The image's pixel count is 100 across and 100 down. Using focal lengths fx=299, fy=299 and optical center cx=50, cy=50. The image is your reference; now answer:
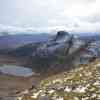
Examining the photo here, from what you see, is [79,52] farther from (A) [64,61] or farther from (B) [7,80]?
(B) [7,80]

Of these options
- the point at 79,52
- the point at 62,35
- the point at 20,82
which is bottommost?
the point at 20,82

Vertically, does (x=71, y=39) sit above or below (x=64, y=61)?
above

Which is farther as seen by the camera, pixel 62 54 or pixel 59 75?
pixel 62 54

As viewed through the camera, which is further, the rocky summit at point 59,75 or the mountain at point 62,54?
the mountain at point 62,54

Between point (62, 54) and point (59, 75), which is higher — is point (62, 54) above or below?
above

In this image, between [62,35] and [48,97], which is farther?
[62,35]

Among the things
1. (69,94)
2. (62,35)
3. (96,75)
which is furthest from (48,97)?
(62,35)

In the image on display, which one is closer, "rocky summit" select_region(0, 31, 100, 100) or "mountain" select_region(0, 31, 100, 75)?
"rocky summit" select_region(0, 31, 100, 100)

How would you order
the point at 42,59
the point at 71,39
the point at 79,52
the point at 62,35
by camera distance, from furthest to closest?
the point at 62,35, the point at 42,59, the point at 71,39, the point at 79,52

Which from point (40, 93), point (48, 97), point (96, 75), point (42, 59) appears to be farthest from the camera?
point (42, 59)

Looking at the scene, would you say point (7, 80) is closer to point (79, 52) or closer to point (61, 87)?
point (79, 52)
